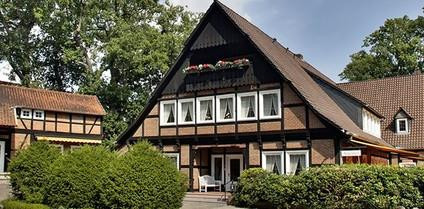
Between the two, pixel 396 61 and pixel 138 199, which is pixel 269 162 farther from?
pixel 396 61

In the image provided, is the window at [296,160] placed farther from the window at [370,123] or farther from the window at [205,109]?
the window at [370,123]

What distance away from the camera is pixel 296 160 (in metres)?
21.8

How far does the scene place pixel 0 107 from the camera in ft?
108

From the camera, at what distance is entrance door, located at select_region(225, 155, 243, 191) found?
24.5 m

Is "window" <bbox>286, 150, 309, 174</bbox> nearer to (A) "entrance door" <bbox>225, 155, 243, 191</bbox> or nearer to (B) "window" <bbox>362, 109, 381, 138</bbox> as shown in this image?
(A) "entrance door" <bbox>225, 155, 243, 191</bbox>

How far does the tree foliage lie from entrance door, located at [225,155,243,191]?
1504 cm

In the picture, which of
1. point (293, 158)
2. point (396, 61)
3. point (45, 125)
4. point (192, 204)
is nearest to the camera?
point (192, 204)

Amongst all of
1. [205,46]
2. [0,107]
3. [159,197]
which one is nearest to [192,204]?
[159,197]

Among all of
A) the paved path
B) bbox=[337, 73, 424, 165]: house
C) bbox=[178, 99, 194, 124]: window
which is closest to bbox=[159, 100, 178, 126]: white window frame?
bbox=[178, 99, 194, 124]: window

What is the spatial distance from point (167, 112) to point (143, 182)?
12.7 metres

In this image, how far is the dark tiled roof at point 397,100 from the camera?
29562 millimetres

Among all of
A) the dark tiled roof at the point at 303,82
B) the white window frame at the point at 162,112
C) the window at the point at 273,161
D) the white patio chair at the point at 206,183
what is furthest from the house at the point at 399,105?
the white window frame at the point at 162,112

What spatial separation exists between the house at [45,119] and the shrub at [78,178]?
54.2 ft

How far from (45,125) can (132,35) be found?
9.11 metres
